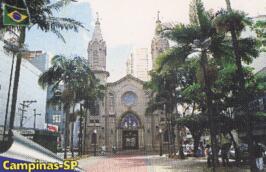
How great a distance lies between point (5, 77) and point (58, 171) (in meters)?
55.8

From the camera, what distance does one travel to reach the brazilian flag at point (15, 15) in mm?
4664

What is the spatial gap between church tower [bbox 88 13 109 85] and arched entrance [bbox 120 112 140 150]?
806 centimetres

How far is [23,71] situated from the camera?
6181 centimetres

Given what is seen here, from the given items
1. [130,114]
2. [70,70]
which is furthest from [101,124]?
[70,70]

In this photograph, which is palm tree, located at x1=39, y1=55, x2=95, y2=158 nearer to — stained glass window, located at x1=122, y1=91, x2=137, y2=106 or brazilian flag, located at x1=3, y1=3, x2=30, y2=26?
stained glass window, located at x1=122, y1=91, x2=137, y2=106

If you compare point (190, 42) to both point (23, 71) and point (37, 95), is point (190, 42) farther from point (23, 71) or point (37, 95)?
point (37, 95)

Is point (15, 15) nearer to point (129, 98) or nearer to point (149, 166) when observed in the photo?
point (149, 166)

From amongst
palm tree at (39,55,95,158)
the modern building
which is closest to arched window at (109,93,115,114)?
the modern building

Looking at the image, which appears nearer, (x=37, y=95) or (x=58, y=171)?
(x=58, y=171)

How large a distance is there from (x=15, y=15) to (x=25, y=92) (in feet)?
202

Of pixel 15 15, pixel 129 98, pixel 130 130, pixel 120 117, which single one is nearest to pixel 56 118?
pixel 129 98

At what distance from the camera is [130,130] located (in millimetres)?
57531

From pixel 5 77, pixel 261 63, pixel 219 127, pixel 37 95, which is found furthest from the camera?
pixel 37 95

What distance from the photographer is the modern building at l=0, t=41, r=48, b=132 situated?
53281mm
